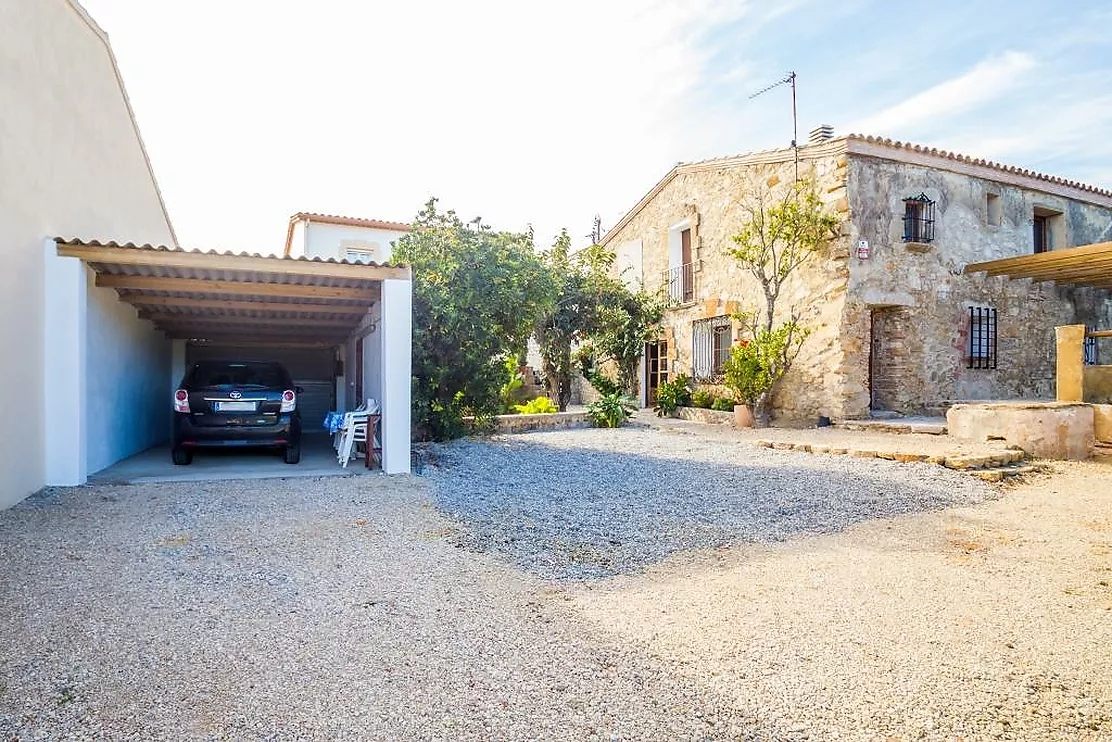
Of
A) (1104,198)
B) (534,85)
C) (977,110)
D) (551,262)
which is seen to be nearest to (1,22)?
(534,85)

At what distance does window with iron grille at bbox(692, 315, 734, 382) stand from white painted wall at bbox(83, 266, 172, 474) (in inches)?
446

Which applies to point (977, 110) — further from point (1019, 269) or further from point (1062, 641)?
point (1062, 641)

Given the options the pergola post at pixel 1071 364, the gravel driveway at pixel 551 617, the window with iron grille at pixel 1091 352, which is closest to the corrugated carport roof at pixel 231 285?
the gravel driveway at pixel 551 617

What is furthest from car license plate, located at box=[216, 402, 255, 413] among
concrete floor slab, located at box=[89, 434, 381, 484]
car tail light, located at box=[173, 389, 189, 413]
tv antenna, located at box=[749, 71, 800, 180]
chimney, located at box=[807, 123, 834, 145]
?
chimney, located at box=[807, 123, 834, 145]

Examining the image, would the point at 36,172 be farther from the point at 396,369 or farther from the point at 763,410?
the point at 763,410

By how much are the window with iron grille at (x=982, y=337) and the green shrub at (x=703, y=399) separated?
528cm

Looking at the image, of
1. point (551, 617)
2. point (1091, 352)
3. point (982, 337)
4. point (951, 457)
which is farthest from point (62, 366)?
point (1091, 352)

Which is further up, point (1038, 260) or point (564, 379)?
point (1038, 260)

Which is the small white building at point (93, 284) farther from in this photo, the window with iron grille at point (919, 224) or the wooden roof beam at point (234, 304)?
the window with iron grille at point (919, 224)

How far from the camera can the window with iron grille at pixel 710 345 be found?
14688 millimetres

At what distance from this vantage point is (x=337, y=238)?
65.7ft

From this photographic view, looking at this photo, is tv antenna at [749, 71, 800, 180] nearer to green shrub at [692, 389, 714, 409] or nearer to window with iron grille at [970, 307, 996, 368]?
window with iron grille at [970, 307, 996, 368]

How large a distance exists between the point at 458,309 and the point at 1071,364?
29.6 ft

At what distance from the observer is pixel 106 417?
304 inches
